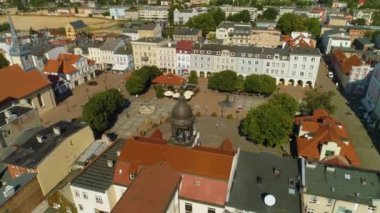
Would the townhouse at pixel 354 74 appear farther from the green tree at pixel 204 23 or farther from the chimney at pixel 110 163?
the green tree at pixel 204 23

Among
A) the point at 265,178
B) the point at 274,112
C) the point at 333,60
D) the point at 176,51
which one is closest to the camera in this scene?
the point at 265,178

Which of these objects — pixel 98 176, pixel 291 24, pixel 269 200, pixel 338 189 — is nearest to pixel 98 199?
pixel 98 176

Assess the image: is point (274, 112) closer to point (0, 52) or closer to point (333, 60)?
point (333, 60)

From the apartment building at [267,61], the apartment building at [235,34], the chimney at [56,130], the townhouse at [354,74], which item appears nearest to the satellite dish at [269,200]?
the chimney at [56,130]

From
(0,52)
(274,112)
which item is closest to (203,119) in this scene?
(274,112)

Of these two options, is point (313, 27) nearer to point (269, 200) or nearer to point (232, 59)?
point (232, 59)

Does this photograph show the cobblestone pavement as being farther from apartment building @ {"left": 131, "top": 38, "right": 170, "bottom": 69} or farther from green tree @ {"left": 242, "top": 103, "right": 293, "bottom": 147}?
apartment building @ {"left": 131, "top": 38, "right": 170, "bottom": 69}
